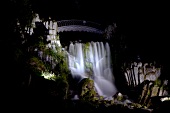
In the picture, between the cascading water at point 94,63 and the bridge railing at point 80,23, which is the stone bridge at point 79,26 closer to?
the bridge railing at point 80,23

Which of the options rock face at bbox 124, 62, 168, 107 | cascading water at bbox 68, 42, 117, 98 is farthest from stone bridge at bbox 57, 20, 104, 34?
rock face at bbox 124, 62, 168, 107

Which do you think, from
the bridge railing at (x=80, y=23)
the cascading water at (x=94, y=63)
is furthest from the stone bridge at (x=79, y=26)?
the cascading water at (x=94, y=63)

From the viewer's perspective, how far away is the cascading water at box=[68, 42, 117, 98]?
698 inches

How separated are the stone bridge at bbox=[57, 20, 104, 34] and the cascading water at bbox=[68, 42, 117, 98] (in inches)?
160

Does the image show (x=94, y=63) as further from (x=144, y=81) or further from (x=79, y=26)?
(x=79, y=26)

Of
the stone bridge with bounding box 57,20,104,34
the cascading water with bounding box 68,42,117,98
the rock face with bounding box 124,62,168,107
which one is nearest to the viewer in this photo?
the rock face with bounding box 124,62,168,107

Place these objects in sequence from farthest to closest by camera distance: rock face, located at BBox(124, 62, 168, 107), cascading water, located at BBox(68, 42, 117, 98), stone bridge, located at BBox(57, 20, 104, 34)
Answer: stone bridge, located at BBox(57, 20, 104, 34) → cascading water, located at BBox(68, 42, 117, 98) → rock face, located at BBox(124, 62, 168, 107)

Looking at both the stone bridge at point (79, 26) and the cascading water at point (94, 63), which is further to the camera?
the stone bridge at point (79, 26)

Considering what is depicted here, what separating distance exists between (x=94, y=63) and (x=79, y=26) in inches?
240

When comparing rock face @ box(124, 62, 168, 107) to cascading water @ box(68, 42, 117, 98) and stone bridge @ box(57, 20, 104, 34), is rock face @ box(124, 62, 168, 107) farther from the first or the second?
stone bridge @ box(57, 20, 104, 34)

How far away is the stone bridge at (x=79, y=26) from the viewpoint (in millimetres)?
22516

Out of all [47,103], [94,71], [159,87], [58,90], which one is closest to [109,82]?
[94,71]

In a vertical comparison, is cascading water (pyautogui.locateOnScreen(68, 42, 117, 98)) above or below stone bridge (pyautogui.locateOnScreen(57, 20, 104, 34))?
below

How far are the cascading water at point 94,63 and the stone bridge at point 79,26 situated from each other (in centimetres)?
406
